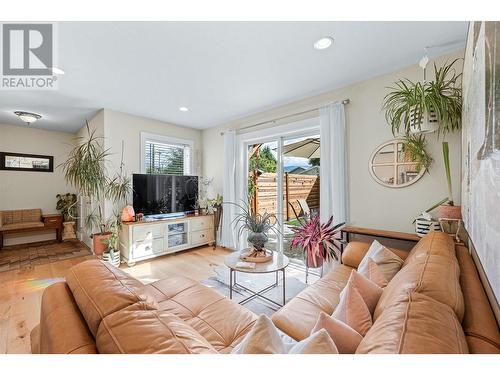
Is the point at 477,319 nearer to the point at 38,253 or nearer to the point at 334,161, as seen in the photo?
the point at 334,161

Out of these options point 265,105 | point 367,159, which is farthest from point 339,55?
point 265,105

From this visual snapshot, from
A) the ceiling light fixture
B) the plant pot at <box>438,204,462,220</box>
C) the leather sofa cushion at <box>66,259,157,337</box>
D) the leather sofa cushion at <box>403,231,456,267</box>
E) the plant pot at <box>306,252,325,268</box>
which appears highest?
the ceiling light fixture

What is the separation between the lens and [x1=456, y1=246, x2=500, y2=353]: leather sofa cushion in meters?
0.64

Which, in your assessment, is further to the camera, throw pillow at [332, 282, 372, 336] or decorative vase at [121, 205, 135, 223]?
decorative vase at [121, 205, 135, 223]

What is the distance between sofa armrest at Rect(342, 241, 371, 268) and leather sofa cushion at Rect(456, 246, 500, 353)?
1.03 metres

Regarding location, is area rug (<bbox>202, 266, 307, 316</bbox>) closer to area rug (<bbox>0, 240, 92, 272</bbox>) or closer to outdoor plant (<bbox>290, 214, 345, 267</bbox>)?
outdoor plant (<bbox>290, 214, 345, 267</bbox>)

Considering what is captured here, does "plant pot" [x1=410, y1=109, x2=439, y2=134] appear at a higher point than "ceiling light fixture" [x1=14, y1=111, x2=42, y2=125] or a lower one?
lower

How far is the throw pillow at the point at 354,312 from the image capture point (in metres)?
0.93

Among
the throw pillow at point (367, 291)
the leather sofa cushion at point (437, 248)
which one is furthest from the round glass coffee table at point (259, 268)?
the leather sofa cushion at point (437, 248)

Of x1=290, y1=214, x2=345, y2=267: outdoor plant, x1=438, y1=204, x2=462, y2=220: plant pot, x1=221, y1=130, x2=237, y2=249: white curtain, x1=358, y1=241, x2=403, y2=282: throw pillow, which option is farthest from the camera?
x1=221, y1=130, x2=237, y2=249: white curtain

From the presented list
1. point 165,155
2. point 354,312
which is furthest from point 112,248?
point 354,312

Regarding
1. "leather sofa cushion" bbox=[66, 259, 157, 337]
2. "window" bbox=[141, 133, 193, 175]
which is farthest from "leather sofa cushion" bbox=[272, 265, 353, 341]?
"window" bbox=[141, 133, 193, 175]
